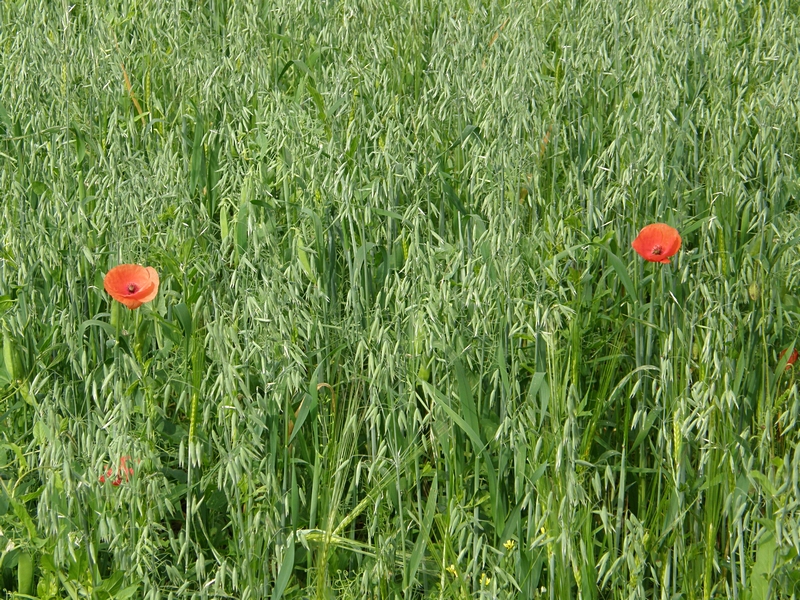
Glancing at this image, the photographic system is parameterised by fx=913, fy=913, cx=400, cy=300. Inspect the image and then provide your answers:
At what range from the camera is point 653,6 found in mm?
2432

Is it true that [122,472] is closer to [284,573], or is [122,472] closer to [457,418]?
[284,573]

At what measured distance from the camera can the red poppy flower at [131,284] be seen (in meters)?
1.50

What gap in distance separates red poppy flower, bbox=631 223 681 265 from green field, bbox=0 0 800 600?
83 mm

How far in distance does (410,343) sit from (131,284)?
0.49 metres

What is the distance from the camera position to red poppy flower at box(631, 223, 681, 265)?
1.59 metres

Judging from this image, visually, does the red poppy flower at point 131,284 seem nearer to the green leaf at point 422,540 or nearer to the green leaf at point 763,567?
the green leaf at point 422,540

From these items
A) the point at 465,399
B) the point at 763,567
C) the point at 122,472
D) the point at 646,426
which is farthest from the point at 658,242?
the point at 122,472

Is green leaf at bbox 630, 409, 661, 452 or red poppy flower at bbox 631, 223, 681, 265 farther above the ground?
red poppy flower at bbox 631, 223, 681, 265

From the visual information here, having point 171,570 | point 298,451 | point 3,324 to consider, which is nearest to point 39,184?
point 3,324

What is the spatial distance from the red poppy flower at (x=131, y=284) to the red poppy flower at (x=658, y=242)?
83 cm

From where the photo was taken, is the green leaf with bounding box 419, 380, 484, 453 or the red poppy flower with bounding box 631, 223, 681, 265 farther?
the red poppy flower with bounding box 631, 223, 681, 265

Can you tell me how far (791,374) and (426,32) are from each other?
1593mm

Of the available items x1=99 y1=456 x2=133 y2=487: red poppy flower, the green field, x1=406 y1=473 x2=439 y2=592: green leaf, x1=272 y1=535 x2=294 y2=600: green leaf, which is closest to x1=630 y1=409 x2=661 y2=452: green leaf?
the green field

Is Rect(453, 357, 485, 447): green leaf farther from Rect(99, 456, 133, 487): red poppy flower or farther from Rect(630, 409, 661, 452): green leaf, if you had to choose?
Rect(99, 456, 133, 487): red poppy flower
